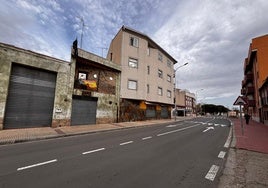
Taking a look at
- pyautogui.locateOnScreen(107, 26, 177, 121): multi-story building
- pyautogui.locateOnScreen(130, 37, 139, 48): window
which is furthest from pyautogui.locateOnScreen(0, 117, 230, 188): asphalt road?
pyautogui.locateOnScreen(130, 37, 139, 48): window

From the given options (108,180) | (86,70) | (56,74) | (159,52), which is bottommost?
(108,180)

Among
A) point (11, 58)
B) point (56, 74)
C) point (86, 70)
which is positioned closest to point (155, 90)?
point (86, 70)

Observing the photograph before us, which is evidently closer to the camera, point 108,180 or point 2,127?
point 108,180

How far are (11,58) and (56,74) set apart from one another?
151 inches

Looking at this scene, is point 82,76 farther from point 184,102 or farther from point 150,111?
point 184,102

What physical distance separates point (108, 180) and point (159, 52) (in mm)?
29570

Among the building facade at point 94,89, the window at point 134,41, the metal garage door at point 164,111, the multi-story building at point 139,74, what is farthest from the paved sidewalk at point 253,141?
the metal garage door at point 164,111

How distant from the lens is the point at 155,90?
1156 inches

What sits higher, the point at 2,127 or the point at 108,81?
the point at 108,81

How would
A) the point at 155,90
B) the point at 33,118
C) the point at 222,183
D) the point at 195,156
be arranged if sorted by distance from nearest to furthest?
the point at 222,183 → the point at 195,156 → the point at 33,118 → the point at 155,90

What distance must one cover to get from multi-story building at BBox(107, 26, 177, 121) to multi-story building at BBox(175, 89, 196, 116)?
30913mm

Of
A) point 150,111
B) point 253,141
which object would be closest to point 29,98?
point 253,141

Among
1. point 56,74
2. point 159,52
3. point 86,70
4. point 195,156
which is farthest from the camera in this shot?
point 159,52

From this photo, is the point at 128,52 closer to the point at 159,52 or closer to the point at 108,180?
the point at 159,52
